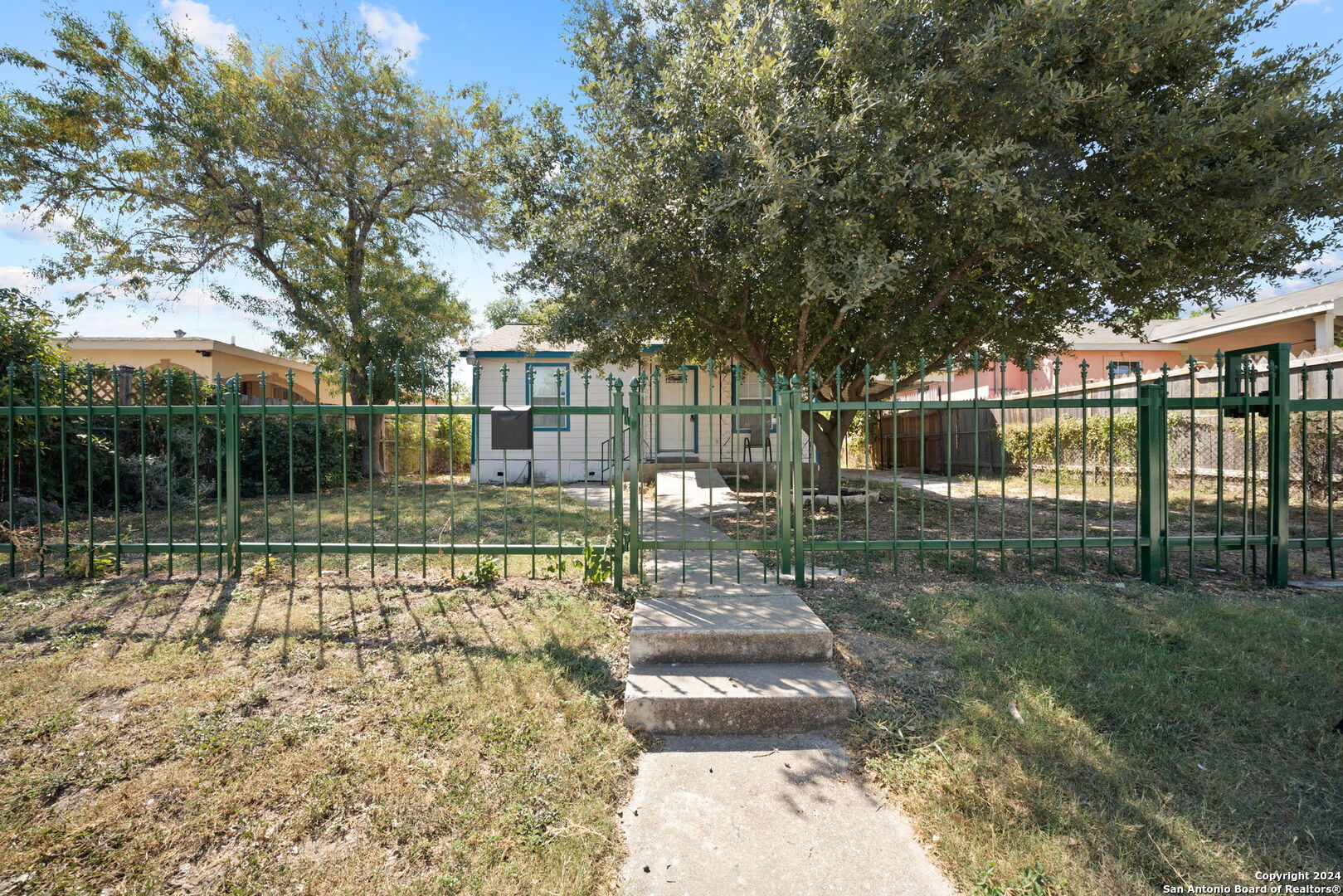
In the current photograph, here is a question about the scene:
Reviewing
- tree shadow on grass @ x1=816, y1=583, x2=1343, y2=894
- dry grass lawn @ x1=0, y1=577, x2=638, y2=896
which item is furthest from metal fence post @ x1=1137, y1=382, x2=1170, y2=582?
dry grass lawn @ x1=0, y1=577, x2=638, y2=896

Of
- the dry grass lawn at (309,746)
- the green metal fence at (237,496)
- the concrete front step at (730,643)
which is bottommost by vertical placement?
the dry grass lawn at (309,746)

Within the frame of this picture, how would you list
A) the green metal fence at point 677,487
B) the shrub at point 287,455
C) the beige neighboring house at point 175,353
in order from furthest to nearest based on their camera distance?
the beige neighboring house at point 175,353, the shrub at point 287,455, the green metal fence at point 677,487

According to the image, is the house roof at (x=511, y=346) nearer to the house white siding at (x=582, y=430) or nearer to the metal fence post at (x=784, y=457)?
the house white siding at (x=582, y=430)

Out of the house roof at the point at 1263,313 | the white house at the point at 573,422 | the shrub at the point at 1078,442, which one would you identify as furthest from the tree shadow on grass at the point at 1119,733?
the white house at the point at 573,422

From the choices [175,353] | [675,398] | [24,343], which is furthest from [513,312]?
[175,353]

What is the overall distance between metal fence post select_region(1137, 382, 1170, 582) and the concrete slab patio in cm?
368

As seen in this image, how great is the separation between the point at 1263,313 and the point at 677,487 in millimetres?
12351

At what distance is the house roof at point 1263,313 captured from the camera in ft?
34.7

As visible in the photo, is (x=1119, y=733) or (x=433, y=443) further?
(x=433, y=443)

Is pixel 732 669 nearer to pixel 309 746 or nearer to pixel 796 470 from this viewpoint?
pixel 796 470

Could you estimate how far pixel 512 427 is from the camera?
4.47m

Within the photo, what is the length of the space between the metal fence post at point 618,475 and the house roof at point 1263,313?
10184mm

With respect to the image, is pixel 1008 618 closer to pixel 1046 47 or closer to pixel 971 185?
pixel 971 185

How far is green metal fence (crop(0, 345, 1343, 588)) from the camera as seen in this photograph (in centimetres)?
465
